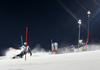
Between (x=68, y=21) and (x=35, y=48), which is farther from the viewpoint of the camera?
(x=68, y=21)

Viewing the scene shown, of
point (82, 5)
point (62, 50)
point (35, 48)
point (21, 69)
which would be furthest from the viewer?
point (82, 5)

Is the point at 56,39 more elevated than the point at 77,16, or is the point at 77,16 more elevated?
the point at 77,16

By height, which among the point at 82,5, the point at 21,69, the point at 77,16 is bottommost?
the point at 21,69

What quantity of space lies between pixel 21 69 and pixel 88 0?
27884mm

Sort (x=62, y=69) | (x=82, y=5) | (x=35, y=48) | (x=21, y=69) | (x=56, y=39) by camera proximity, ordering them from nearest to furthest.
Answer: (x=62, y=69)
(x=21, y=69)
(x=35, y=48)
(x=56, y=39)
(x=82, y=5)

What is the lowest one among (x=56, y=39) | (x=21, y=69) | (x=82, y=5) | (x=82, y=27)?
(x=21, y=69)

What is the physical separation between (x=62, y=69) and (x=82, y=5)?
89.0 feet

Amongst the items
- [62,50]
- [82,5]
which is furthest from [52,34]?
[62,50]

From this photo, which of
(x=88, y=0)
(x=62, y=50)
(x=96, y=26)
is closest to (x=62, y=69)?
(x=62, y=50)

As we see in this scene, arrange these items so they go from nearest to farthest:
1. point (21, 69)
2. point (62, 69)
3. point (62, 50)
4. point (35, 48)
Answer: point (62, 69)
point (21, 69)
point (62, 50)
point (35, 48)

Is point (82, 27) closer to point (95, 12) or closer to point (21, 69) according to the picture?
point (95, 12)

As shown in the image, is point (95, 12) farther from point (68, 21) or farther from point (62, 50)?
point (62, 50)

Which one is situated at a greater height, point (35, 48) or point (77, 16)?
point (77, 16)

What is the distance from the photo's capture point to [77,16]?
96.0 ft
